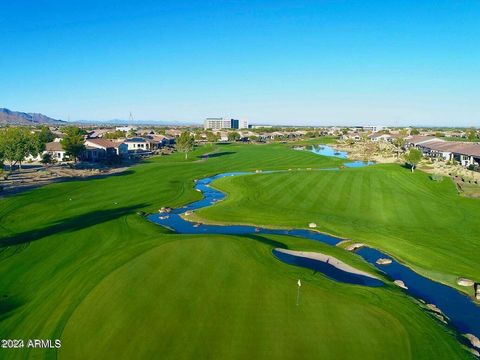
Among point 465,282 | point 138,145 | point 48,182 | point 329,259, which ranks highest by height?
point 138,145

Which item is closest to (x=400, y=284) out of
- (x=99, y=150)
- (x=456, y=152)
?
(x=456, y=152)

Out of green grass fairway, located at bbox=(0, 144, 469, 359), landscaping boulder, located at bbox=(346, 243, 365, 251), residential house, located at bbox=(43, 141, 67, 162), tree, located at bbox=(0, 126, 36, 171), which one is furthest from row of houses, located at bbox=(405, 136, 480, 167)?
residential house, located at bbox=(43, 141, 67, 162)

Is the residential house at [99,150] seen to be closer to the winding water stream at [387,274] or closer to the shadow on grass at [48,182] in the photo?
the shadow on grass at [48,182]

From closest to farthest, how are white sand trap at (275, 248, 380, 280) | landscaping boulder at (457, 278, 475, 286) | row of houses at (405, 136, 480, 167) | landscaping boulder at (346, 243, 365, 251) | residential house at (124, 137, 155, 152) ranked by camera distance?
1. landscaping boulder at (457, 278, 475, 286)
2. white sand trap at (275, 248, 380, 280)
3. landscaping boulder at (346, 243, 365, 251)
4. row of houses at (405, 136, 480, 167)
5. residential house at (124, 137, 155, 152)

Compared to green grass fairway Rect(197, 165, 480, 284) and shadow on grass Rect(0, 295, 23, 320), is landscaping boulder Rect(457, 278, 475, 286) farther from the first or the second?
shadow on grass Rect(0, 295, 23, 320)

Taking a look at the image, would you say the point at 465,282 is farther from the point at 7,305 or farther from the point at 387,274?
the point at 7,305
